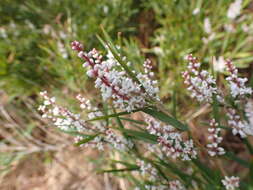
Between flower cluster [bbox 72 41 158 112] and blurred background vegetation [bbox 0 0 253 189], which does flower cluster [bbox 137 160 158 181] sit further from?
blurred background vegetation [bbox 0 0 253 189]

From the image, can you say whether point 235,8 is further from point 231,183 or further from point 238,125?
point 231,183

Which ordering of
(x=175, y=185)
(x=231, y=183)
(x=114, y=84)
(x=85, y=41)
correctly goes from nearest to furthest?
(x=114, y=84) → (x=231, y=183) → (x=175, y=185) → (x=85, y=41)

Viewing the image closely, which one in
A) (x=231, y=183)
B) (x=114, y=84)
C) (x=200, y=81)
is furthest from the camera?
(x=231, y=183)

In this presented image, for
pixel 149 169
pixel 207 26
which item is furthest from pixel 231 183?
pixel 207 26

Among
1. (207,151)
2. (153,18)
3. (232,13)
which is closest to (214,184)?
(207,151)

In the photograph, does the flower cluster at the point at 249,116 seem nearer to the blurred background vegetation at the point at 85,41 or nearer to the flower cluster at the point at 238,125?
the flower cluster at the point at 238,125

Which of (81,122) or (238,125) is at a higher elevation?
(81,122)

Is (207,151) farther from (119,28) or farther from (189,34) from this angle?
(119,28)
